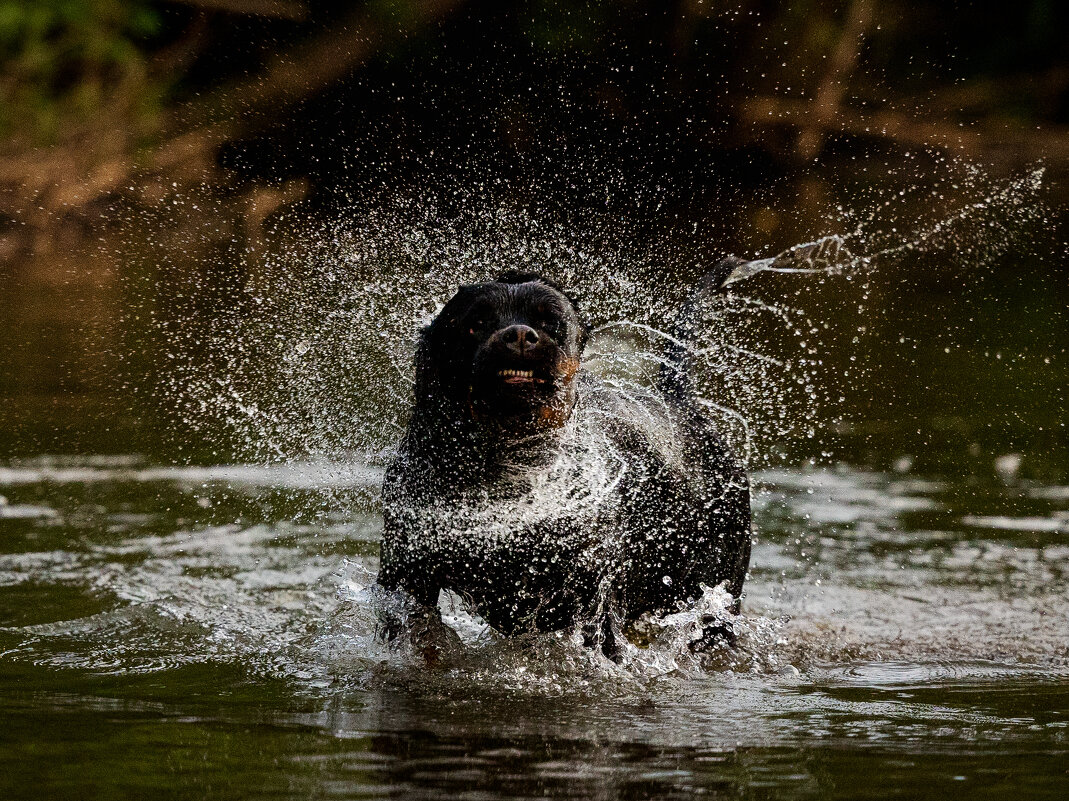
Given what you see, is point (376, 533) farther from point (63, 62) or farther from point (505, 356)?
point (63, 62)

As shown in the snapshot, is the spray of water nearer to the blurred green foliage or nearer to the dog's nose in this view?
the dog's nose

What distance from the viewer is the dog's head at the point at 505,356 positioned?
12.5 ft

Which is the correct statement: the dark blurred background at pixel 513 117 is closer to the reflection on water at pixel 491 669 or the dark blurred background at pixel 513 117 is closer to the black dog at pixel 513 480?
the reflection on water at pixel 491 669

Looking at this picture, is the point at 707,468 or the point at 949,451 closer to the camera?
the point at 707,468

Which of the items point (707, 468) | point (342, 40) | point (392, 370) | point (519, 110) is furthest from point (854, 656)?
point (342, 40)

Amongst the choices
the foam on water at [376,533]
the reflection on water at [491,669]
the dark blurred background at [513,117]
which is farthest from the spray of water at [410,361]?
the dark blurred background at [513,117]

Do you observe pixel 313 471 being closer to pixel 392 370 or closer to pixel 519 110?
pixel 392 370

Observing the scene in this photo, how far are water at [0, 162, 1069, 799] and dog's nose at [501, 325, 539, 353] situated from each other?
854 millimetres

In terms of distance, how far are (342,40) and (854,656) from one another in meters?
11.2

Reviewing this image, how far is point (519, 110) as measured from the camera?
13.2 metres

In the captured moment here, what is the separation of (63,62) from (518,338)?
11050 mm

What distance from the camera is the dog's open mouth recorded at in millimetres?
3807

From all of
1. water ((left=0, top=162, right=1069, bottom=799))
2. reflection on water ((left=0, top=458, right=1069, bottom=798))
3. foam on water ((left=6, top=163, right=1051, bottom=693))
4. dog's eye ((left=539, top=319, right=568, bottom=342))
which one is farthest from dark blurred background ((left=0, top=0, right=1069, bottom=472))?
dog's eye ((left=539, top=319, right=568, bottom=342))

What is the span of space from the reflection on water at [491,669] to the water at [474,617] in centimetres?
1
